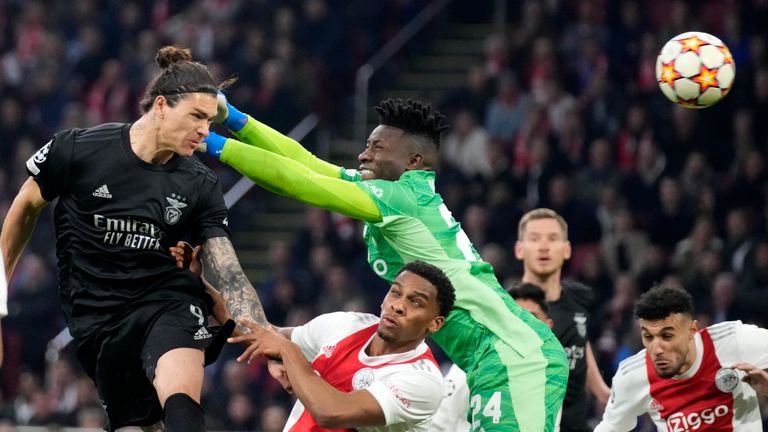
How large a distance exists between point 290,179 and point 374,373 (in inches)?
36.3

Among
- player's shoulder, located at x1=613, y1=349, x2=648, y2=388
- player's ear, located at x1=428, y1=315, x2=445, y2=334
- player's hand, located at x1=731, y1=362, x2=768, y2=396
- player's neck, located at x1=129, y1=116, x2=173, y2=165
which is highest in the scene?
player's neck, located at x1=129, y1=116, x2=173, y2=165

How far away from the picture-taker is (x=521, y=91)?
44.0 feet

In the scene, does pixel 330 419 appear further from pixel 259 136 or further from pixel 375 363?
pixel 259 136

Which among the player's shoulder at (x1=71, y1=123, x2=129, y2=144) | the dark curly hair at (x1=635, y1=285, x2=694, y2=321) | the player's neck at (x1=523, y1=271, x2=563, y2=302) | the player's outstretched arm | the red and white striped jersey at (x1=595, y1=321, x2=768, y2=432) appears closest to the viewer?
the player's shoulder at (x1=71, y1=123, x2=129, y2=144)

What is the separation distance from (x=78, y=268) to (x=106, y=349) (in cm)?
39

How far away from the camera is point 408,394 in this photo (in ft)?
18.4

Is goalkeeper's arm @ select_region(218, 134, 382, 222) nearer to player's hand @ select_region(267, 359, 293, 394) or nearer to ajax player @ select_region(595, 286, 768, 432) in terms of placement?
player's hand @ select_region(267, 359, 293, 394)

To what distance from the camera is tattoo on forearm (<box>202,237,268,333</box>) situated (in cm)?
575

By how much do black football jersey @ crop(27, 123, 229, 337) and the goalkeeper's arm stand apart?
34 centimetres

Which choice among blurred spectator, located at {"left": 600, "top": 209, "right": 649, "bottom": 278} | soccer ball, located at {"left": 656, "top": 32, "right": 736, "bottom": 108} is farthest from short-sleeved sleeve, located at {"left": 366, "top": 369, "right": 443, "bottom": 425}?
blurred spectator, located at {"left": 600, "top": 209, "right": 649, "bottom": 278}

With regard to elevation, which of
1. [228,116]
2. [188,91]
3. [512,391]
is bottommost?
[512,391]

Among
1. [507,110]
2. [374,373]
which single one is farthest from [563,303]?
[507,110]

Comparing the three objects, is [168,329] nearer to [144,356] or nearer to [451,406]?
[144,356]

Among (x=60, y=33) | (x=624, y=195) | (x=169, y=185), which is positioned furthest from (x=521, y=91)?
(x=169, y=185)
